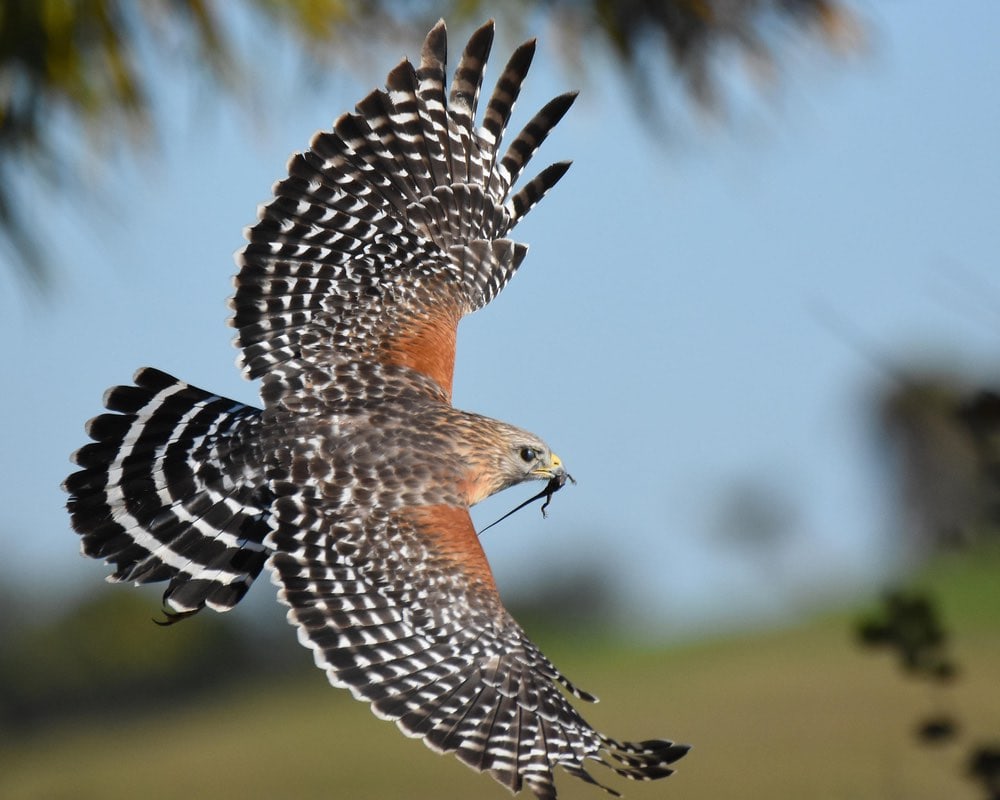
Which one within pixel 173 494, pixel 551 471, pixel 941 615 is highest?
pixel 173 494

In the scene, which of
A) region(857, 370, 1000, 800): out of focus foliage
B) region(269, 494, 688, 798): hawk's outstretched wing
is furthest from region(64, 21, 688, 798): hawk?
region(857, 370, 1000, 800): out of focus foliage

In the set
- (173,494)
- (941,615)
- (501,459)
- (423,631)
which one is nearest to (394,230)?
(501,459)

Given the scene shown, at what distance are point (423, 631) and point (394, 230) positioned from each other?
1.58 m

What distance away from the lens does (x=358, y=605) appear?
3758 mm

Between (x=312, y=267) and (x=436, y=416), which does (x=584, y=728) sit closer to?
(x=436, y=416)

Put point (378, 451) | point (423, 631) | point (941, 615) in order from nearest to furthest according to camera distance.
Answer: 1. point (941, 615)
2. point (423, 631)
3. point (378, 451)

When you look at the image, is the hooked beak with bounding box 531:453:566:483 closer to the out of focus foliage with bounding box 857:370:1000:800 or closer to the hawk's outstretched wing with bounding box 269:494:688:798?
the hawk's outstretched wing with bounding box 269:494:688:798

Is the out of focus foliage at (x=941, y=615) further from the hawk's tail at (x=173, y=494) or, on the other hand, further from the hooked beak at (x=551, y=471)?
the hawk's tail at (x=173, y=494)

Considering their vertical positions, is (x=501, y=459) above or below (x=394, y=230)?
below

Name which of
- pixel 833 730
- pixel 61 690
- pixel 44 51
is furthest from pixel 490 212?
pixel 61 690

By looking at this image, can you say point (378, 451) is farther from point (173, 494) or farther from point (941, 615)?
point (941, 615)

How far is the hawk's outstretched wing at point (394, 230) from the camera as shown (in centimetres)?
430

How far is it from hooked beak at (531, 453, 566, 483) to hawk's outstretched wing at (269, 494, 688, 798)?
60 centimetres

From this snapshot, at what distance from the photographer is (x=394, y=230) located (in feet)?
15.3
